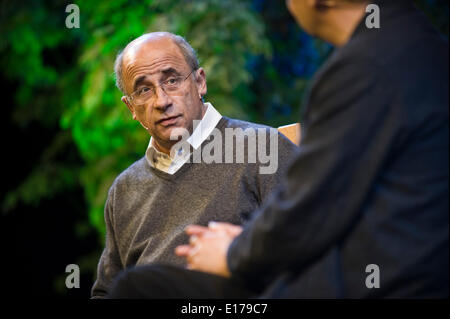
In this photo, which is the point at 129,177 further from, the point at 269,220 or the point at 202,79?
the point at 269,220

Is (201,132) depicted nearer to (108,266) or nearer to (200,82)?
(200,82)

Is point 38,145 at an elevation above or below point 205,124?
above

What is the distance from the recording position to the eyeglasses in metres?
2.13

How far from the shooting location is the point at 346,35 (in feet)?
3.87

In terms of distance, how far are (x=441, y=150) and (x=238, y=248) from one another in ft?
1.35

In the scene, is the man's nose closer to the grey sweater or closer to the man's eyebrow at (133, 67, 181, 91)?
the man's eyebrow at (133, 67, 181, 91)

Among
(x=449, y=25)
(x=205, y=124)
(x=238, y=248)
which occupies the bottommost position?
(x=238, y=248)

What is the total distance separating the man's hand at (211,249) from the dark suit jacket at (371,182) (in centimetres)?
12

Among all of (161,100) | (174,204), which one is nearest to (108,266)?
(174,204)

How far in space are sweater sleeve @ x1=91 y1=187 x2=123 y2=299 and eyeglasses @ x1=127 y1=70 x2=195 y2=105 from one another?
1.29ft

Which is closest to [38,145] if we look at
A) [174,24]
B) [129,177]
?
[174,24]

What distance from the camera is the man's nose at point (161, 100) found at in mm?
2092

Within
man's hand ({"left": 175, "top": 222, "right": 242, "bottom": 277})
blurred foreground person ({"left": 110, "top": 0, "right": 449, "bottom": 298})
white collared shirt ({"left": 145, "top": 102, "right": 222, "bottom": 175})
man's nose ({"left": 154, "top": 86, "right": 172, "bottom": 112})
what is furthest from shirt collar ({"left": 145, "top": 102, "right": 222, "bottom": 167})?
blurred foreground person ({"left": 110, "top": 0, "right": 449, "bottom": 298})

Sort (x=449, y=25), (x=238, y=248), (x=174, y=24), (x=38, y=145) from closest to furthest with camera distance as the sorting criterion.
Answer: (x=238, y=248) < (x=449, y=25) < (x=174, y=24) < (x=38, y=145)
